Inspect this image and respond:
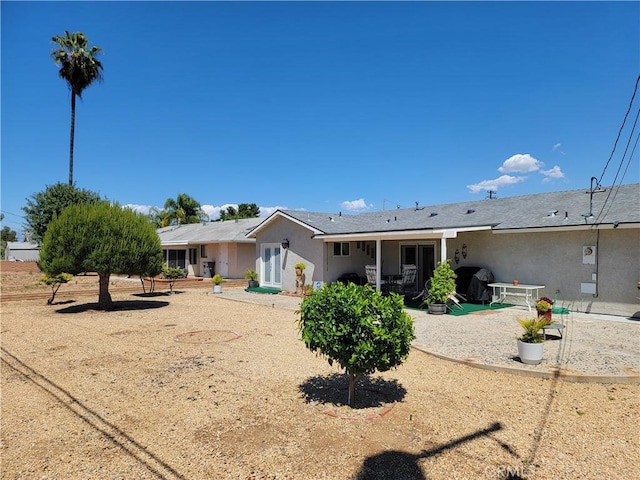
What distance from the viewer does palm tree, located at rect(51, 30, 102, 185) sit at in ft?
85.2

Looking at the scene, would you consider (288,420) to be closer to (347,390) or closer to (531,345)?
(347,390)

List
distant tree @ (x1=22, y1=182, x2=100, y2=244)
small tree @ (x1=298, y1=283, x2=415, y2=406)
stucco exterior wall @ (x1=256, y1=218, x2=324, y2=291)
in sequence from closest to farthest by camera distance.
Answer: small tree @ (x1=298, y1=283, x2=415, y2=406) < stucco exterior wall @ (x1=256, y1=218, x2=324, y2=291) < distant tree @ (x1=22, y1=182, x2=100, y2=244)

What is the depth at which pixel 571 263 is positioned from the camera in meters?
11.8

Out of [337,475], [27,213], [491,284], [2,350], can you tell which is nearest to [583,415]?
[337,475]

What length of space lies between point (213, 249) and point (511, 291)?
20266 millimetres

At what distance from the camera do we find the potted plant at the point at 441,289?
456 inches

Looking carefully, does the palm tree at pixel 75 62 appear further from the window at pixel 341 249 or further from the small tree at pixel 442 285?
the small tree at pixel 442 285

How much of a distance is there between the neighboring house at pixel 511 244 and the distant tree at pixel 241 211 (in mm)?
37716

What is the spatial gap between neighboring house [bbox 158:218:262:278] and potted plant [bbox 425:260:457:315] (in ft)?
46.1

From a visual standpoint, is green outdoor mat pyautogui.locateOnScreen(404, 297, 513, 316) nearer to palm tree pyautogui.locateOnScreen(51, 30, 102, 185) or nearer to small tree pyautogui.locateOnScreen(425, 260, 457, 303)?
small tree pyautogui.locateOnScreen(425, 260, 457, 303)

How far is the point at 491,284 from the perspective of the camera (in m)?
13.3

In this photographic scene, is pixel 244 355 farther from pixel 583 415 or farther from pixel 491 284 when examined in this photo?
pixel 491 284

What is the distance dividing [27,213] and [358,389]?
27.2m

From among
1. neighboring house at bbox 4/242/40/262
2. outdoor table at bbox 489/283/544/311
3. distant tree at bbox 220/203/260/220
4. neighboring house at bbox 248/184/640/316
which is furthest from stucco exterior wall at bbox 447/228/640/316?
neighboring house at bbox 4/242/40/262
